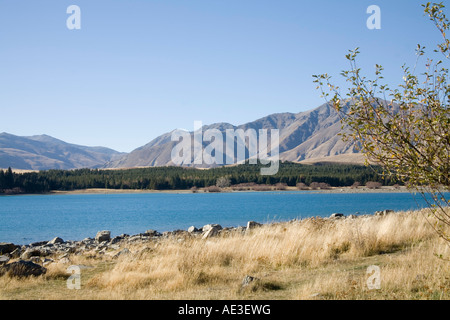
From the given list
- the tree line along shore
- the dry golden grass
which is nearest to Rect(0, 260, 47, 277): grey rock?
the dry golden grass

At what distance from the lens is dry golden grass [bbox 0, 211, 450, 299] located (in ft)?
27.8

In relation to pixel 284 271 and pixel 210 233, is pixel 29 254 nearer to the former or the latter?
pixel 210 233

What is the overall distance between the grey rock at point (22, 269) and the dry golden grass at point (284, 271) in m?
0.32

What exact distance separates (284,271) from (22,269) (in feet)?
25.0

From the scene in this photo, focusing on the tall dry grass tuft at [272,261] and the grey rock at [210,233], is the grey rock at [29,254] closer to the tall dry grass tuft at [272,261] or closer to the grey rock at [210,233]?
the tall dry grass tuft at [272,261]

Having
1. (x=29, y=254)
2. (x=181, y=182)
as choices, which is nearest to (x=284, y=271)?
(x=29, y=254)

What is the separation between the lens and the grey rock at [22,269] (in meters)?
11.7

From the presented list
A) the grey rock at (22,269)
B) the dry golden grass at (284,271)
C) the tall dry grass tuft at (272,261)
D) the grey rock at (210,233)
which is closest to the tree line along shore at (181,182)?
the grey rock at (210,233)

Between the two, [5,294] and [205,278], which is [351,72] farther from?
[5,294]

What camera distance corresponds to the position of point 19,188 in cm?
13875

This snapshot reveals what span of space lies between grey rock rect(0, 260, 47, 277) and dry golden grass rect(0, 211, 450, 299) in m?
0.32

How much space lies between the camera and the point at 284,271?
11094 mm

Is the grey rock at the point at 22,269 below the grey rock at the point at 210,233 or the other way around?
the other way around
